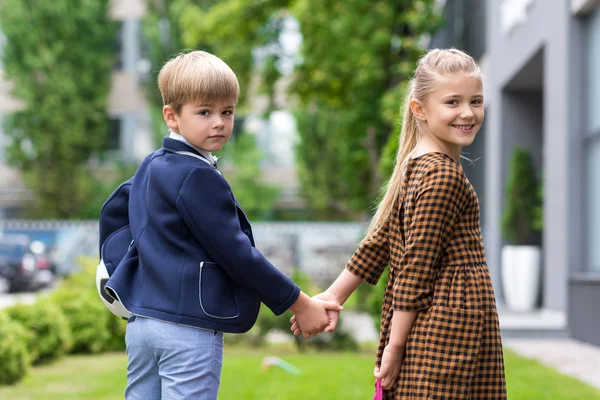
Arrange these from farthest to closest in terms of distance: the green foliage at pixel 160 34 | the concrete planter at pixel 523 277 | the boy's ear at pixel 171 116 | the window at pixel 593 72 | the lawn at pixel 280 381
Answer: the green foliage at pixel 160 34, the concrete planter at pixel 523 277, the window at pixel 593 72, the lawn at pixel 280 381, the boy's ear at pixel 171 116

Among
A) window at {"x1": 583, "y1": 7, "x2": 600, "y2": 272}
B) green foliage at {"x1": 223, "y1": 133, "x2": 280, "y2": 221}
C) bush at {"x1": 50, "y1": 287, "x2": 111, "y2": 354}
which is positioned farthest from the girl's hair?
green foliage at {"x1": 223, "y1": 133, "x2": 280, "y2": 221}

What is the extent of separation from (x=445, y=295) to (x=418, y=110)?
2.11 feet

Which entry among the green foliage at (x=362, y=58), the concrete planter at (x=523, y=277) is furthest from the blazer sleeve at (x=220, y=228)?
the green foliage at (x=362, y=58)

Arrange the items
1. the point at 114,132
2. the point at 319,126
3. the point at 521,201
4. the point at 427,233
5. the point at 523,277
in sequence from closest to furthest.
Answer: the point at 427,233 → the point at 523,277 → the point at 521,201 → the point at 319,126 → the point at 114,132

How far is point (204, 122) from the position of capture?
2750 mm

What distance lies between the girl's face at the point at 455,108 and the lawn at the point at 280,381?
3.85 metres

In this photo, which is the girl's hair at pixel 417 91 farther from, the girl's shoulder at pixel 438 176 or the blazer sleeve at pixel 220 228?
the blazer sleeve at pixel 220 228

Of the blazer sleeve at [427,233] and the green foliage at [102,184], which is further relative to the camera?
the green foliage at [102,184]

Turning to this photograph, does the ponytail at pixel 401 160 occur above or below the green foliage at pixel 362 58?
below

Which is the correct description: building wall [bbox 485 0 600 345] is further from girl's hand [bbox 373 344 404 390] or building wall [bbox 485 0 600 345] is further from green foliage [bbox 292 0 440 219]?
girl's hand [bbox 373 344 404 390]

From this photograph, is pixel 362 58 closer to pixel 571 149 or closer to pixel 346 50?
pixel 346 50

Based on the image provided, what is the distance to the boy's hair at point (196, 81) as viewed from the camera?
272cm

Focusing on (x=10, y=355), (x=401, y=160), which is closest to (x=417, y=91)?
(x=401, y=160)

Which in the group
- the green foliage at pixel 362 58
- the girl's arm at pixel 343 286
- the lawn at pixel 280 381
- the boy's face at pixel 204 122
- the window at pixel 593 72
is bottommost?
the lawn at pixel 280 381
